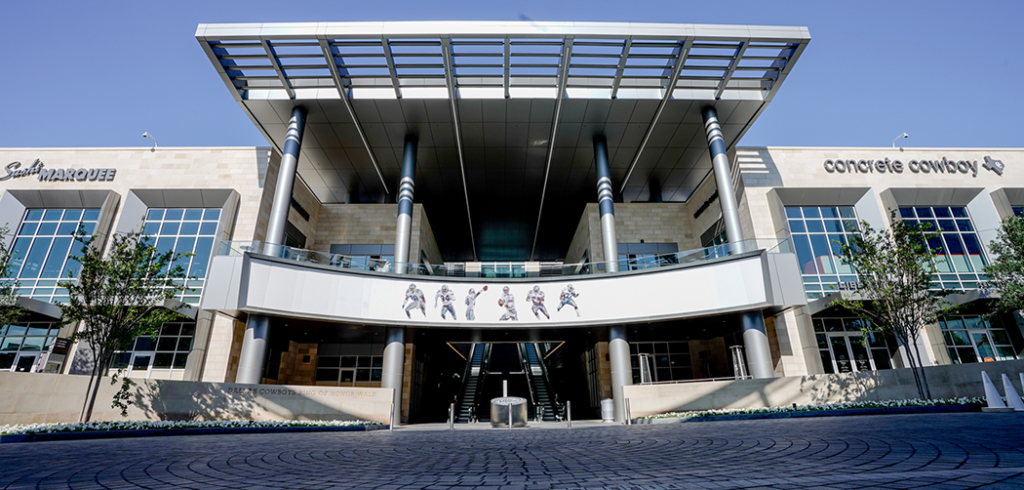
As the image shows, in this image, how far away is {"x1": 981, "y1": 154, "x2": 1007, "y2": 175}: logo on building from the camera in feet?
80.9

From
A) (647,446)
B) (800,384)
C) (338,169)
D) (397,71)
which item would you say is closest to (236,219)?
(338,169)

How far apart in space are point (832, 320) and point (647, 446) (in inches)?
856

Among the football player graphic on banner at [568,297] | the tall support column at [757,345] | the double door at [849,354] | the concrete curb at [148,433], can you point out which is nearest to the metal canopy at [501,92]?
the football player graphic on banner at [568,297]

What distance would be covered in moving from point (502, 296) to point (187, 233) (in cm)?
1602

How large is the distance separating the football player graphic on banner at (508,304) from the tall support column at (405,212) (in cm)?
453

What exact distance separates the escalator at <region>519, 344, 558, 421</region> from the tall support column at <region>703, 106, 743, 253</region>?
1150 cm

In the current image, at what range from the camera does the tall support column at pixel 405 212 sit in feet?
71.5

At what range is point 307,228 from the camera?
27234 mm

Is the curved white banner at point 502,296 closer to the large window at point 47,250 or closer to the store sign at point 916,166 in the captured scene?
the store sign at point 916,166

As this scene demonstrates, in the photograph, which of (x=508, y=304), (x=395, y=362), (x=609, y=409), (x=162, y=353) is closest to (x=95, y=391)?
(x=162, y=353)

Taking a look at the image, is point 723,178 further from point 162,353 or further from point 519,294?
point 162,353

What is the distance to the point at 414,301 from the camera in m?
20.5

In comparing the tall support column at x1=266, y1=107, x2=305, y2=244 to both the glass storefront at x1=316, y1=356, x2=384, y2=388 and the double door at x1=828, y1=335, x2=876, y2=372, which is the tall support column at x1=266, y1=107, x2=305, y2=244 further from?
the double door at x1=828, y1=335, x2=876, y2=372

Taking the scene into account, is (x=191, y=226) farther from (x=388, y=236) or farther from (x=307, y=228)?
(x=388, y=236)
